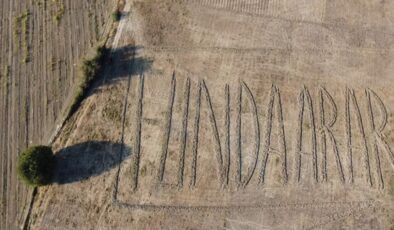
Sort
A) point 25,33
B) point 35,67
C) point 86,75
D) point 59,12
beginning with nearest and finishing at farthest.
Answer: point 86,75 → point 35,67 → point 25,33 → point 59,12

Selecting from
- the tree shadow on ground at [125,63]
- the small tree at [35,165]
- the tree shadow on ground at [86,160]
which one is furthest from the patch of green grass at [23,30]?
the tree shadow on ground at [86,160]

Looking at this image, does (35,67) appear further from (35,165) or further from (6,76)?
(35,165)

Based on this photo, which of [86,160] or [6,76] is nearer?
[86,160]

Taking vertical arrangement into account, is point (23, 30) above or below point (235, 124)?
above

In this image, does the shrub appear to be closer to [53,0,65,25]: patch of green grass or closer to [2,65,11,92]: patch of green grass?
[53,0,65,25]: patch of green grass

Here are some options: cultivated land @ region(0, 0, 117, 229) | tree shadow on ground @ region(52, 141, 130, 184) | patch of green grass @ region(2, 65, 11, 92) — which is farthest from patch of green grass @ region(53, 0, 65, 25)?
tree shadow on ground @ region(52, 141, 130, 184)

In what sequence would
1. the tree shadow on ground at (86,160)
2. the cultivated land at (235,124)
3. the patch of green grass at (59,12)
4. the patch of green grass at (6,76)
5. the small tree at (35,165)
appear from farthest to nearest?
1. the patch of green grass at (59,12)
2. the patch of green grass at (6,76)
3. the tree shadow on ground at (86,160)
4. the cultivated land at (235,124)
5. the small tree at (35,165)

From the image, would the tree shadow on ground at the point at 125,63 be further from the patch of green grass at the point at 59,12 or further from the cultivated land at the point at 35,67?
the patch of green grass at the point at 59,12

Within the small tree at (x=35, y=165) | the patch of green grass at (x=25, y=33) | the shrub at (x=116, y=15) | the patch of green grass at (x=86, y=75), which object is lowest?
the small tree at (x=35, y=165)

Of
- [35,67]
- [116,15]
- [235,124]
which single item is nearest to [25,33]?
[35,67]
